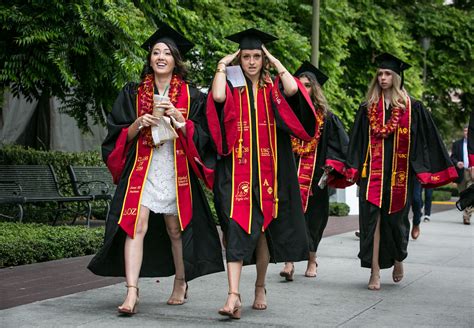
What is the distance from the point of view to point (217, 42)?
15.8 metres

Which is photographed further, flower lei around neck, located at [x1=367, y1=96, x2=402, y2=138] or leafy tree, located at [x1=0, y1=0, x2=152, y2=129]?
leafy tree, located at [x1=0, y1=0, x2=152, y2=129]

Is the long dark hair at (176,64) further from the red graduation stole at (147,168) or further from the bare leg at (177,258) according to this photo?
the bare leg at (177,258)

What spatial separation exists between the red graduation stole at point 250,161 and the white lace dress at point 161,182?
47cm

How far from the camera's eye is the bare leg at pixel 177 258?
7266mm

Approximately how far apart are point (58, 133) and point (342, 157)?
447 inches

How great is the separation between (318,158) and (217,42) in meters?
6.40

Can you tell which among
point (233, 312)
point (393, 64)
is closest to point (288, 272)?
point (393, 64)

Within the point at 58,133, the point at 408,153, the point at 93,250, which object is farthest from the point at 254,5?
the point at 408,153

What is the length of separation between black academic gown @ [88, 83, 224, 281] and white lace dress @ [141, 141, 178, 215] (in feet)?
0.52

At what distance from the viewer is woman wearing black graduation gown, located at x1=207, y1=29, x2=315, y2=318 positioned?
7035 millimetres

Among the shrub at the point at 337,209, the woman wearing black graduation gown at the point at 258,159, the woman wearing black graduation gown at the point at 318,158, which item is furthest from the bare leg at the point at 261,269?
the shrub at the point at 337,209

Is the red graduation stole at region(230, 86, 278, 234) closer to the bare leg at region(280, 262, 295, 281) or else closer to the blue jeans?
the bare leg at region(280, 262, 295, 281)

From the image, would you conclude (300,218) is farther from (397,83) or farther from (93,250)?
(93,250)

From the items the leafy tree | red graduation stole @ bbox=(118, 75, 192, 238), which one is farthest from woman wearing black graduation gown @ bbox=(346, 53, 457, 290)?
the leafy tree
